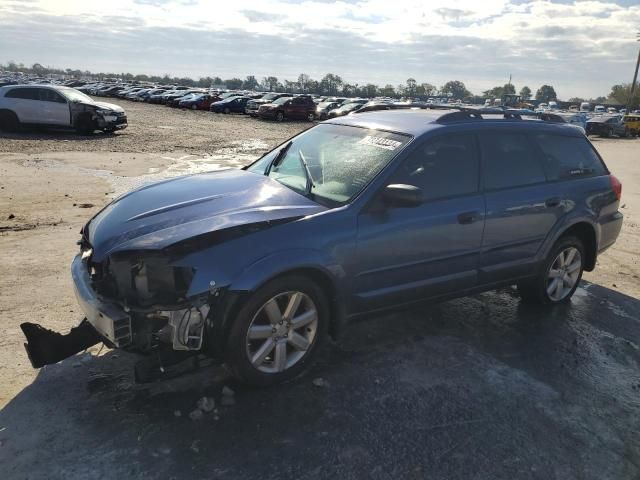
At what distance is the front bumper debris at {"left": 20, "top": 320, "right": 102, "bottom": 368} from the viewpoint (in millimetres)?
3254

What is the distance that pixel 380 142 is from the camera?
4105mm

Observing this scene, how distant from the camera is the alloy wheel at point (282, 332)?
3309mm

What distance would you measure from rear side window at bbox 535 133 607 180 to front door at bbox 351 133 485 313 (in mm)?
992

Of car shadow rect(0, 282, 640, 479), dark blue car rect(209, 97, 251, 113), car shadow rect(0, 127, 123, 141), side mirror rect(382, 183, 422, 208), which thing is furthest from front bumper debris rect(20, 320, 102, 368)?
dark blue car rect(209, 97, 251, 113)

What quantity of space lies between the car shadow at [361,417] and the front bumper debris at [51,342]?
21cm

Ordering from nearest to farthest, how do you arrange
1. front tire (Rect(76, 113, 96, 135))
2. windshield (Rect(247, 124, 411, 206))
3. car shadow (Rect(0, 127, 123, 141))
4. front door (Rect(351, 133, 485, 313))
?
front door (Rect(351, 133, 485, 313)) < windshield (Rect(247, 124, 411, 206)) < car shadow (Rect(0, 127, 123, 141)) < front tire (Rect(76, 113, 96, 135))

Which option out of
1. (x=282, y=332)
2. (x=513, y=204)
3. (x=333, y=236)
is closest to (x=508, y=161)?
(x=513, y=204)

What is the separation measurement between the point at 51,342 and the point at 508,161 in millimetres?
3832

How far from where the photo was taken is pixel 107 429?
2.97m

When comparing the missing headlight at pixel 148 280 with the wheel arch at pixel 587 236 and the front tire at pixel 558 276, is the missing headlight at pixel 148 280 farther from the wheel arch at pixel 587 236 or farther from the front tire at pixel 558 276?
the wheel arch at pixel 587 236


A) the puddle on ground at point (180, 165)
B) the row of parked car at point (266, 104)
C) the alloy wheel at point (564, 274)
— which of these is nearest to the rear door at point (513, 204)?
the alloy wheel at point (564, 274)

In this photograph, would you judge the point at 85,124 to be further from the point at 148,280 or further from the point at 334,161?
the point at 148,280

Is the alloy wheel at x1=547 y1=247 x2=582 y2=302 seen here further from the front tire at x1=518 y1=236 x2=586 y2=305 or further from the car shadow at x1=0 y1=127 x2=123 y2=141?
the car shadow at x1=0 y1=127 x2=123 y2=141

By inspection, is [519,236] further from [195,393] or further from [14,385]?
[14,385]
